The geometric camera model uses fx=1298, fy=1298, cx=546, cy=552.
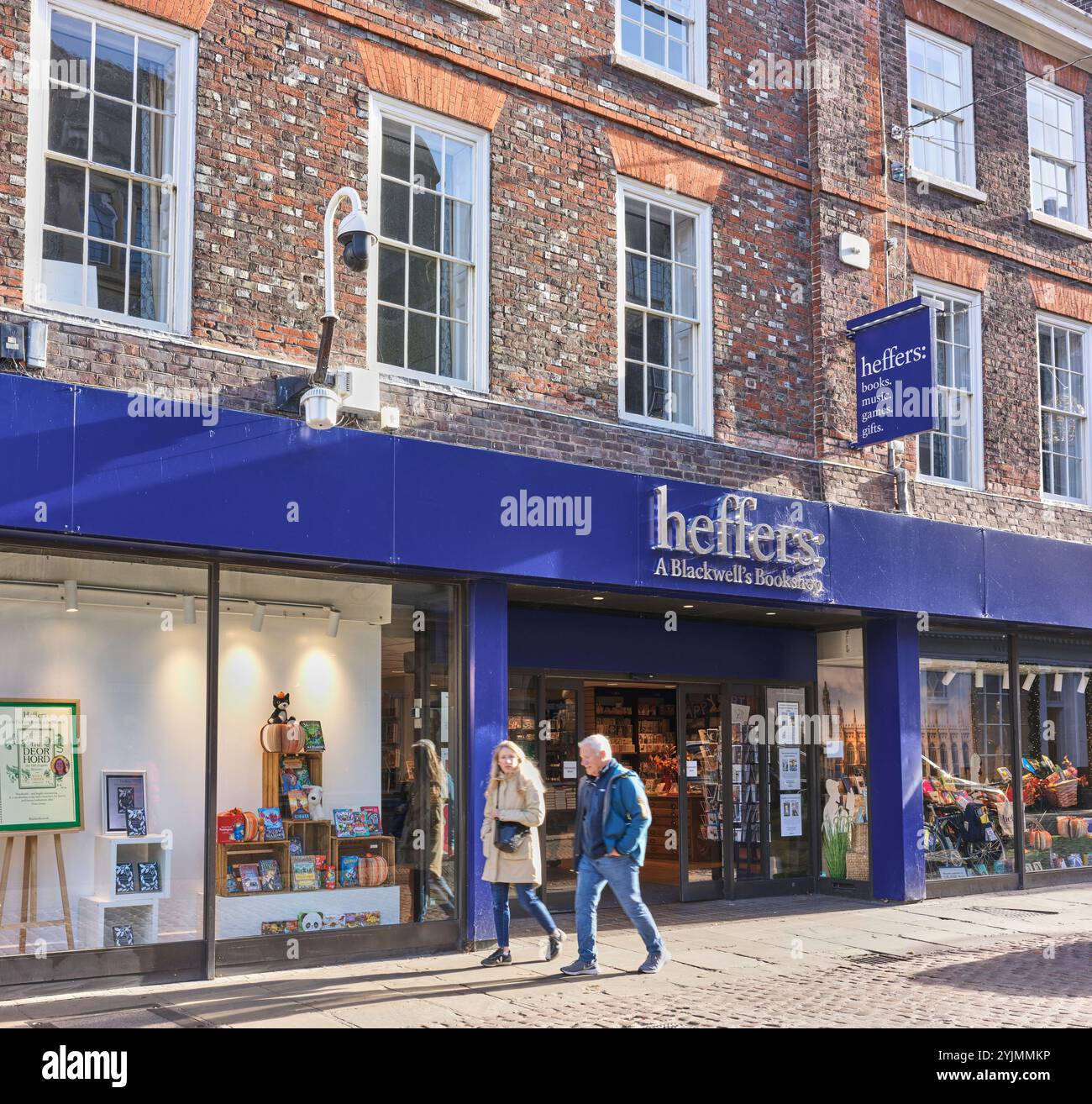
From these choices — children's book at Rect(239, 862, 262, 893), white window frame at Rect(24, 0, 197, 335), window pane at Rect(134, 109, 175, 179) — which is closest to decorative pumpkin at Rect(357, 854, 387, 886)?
children's book at Rect(239, 862, 262, 893)

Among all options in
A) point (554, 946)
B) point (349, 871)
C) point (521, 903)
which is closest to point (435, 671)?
point (349, 871)

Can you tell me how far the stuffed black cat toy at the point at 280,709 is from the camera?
9709mm

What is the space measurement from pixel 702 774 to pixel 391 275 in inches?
247

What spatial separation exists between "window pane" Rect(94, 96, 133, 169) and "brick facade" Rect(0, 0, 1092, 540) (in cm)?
49

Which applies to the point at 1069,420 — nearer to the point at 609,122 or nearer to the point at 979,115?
the point at 979,115

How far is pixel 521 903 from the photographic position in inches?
371

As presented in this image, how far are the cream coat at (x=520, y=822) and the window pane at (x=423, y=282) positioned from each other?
386cm

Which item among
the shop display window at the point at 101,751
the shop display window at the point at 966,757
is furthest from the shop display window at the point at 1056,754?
the shop display window at the point at 101,751

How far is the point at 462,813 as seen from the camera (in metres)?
10.1

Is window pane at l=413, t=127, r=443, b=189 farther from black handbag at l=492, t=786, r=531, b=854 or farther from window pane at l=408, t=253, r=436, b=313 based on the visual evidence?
black handbag at l=492, t=786, r=531, b=854

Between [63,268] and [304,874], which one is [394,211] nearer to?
[63,268]

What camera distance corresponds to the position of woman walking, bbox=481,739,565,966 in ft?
30.4

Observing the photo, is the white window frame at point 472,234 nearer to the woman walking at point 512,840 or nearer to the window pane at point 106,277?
the window pane at point 106,277
